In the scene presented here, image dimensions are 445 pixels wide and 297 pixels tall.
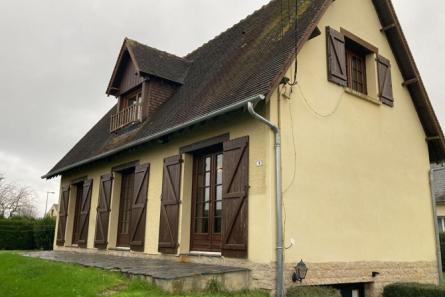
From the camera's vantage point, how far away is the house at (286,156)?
7359mm

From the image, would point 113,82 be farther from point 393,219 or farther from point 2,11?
point 393,219

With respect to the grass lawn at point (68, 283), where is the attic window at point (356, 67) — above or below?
above

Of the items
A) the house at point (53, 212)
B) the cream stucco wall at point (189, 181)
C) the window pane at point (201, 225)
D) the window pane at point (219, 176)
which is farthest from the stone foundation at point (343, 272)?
the house at point (53, 212)

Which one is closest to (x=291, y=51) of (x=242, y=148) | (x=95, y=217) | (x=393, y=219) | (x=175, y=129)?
(x=242, y=148)

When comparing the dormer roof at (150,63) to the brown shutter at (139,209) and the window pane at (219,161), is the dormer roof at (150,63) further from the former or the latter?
the window pane at (219,161)

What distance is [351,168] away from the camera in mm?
8633

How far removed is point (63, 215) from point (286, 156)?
1105cm

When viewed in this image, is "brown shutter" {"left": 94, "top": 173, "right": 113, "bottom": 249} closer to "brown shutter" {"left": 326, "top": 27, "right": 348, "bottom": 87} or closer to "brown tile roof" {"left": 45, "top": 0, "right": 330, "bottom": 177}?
"brown tile roof" {"left": 45, "top": 0, "right": 330, "bottom": 177}

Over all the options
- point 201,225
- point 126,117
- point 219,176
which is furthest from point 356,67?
point 126,117

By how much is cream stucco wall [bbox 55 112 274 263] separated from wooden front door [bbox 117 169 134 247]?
15 centimetres

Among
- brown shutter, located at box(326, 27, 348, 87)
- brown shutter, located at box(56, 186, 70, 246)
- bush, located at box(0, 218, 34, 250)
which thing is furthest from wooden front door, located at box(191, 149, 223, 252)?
bush, located at box(0, 218, 34, 250)

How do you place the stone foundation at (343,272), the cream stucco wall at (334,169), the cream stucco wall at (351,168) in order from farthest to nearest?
the cream stucco wall at (351,168)
the cream stucco wall at (334,169)
the stone foundation at (343,272)

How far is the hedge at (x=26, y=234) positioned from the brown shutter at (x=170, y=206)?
518 inches

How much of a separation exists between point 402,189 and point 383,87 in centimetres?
250
